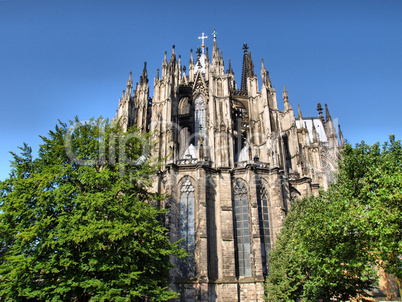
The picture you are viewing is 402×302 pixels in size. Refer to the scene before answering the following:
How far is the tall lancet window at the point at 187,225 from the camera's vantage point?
25141 mm

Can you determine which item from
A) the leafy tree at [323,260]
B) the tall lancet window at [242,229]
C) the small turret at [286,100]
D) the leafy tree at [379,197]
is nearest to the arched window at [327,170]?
the small turret at [286,100]

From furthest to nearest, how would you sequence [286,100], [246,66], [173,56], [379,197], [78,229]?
[246,66] → [173,56] → [286,100] → [78,229] → [379,197]

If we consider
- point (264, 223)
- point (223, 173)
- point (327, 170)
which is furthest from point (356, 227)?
point (327, 170)

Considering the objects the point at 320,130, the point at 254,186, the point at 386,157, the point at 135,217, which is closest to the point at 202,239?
the point at 254,186

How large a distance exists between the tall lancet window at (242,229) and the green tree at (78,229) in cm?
895

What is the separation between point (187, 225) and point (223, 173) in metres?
5.54

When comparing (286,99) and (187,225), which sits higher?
(286,99)

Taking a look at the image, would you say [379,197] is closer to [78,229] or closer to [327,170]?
[78,229]

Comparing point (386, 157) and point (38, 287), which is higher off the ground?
point (386, 157)

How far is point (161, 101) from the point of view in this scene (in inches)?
1320

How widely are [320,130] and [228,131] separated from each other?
30393 mm

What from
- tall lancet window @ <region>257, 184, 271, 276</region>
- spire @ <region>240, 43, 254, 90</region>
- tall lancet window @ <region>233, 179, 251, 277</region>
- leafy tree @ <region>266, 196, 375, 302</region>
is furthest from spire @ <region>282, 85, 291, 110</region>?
leafy tree @ <region>266, 196, 375, 302</region>

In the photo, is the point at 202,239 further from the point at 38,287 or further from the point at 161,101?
the point at 161,101

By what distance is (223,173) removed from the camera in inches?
1117
